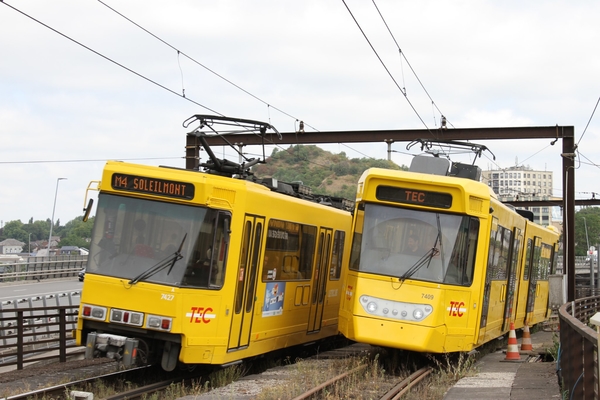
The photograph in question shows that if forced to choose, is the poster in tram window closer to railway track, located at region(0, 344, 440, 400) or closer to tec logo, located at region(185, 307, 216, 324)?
railway track, located at region(0, 344, 440, 400)

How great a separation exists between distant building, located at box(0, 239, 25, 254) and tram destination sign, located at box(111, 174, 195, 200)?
15332 cm

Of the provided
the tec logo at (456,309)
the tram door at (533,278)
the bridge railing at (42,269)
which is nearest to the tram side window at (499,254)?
the tec logo at (456,309)

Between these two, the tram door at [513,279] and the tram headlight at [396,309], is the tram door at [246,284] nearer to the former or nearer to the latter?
the tram headlight at [396,309]

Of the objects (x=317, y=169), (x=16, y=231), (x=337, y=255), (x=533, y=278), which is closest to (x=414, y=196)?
(x=337, y=255)

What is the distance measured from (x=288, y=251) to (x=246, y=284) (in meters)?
1.90

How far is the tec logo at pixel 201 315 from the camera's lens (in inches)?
435

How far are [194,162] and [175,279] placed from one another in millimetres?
13998

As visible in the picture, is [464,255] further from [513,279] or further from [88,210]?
[88,210]

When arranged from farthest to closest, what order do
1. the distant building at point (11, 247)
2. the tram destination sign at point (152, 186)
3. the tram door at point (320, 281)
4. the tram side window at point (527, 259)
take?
the distant building at point (11, 247)
the tram side window at point (527, 259)
the tram door at point (320, 281)
the tram destination sign at point (152, 186)

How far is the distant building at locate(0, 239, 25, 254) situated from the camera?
156250mm

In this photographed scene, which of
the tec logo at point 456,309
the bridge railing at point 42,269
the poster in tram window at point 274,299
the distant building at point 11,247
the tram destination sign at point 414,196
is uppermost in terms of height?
the tram destination sign at point 414,196

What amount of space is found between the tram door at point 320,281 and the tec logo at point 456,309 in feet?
12.5

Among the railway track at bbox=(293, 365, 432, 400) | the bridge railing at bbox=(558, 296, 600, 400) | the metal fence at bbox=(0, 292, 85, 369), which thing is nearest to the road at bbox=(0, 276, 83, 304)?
the metal fence at bbox=(0, 292, 85, 369)

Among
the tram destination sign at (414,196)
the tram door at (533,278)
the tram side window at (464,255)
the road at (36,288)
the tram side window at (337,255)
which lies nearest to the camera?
the tram side window at (464,255)
